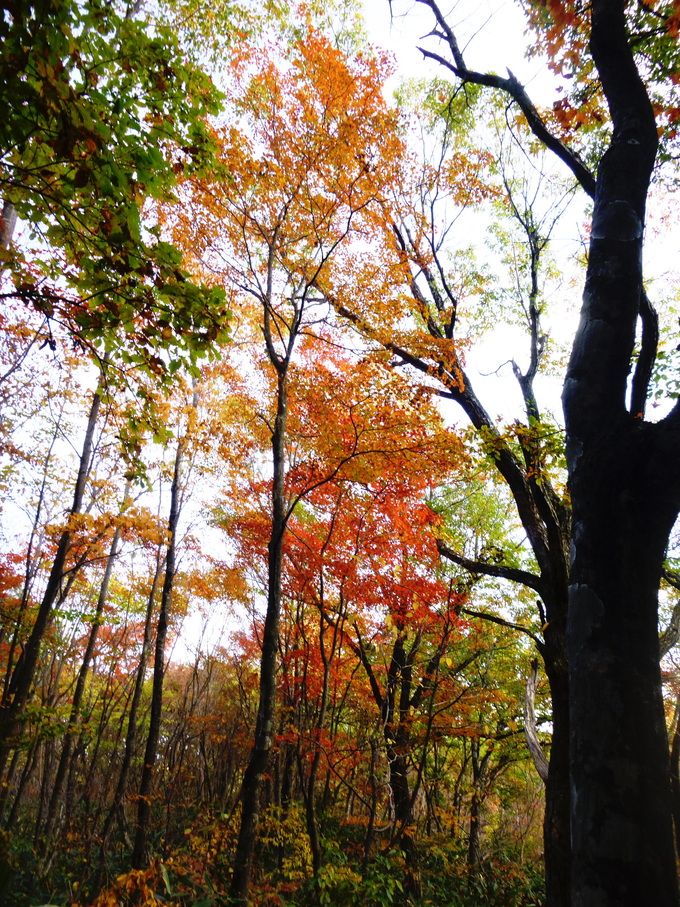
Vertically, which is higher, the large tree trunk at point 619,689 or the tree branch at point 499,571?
the tree branch at point 499,571

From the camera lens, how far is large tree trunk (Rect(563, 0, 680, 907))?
138 centimetres

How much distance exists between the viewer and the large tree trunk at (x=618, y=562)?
1.38 meters

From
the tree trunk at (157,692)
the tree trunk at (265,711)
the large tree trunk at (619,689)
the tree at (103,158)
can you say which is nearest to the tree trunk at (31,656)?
the tree trunk at (157,692)

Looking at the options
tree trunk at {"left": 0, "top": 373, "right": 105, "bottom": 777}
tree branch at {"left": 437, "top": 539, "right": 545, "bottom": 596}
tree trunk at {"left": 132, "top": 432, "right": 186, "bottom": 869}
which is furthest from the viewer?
tree trunk at {"left": 132, "top": 432, "right": 186, "bottom": 869}

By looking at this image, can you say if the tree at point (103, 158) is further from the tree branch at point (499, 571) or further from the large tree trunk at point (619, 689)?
the tree branch at point (499, 571)

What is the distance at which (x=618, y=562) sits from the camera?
1.71m

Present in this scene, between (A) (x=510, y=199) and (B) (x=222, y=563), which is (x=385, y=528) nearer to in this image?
(A) (x=510, y=199)

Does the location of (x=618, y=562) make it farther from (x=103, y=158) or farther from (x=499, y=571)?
(x=499, y=571)

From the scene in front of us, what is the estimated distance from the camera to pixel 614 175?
7.75 feet

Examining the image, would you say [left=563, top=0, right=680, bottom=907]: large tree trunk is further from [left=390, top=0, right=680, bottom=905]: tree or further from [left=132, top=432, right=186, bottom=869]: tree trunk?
[left=132, top=432, right=186, bottom=869]: tree trunk

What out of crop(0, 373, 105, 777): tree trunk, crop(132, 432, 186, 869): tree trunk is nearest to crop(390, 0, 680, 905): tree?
crop(0, 373, 105, 777): tree trunk

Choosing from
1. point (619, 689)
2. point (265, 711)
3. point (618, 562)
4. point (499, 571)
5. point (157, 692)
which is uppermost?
point (499, 571)

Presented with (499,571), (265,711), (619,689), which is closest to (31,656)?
(265,711)

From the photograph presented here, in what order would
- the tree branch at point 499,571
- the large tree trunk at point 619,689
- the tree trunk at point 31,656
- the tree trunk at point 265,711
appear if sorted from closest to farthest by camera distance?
the large tree trunk at point 619,689
the tree trunk at point 265,711
the tree branch at point 499,571
the tree trunk at point 31,656
